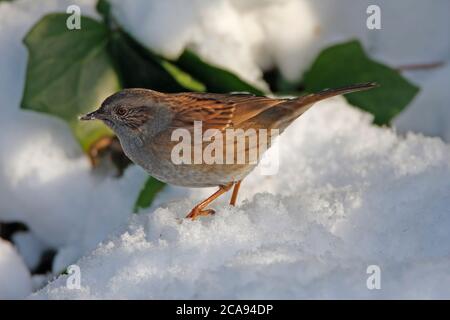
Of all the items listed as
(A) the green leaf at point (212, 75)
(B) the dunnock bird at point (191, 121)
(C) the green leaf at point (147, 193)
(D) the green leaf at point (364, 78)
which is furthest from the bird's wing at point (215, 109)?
(D) the green leaf at point (364, 78)

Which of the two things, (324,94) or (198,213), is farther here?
(324,94)

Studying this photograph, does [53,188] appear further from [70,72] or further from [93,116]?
[93,116]

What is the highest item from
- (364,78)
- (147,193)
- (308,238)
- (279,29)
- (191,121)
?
(279,29)

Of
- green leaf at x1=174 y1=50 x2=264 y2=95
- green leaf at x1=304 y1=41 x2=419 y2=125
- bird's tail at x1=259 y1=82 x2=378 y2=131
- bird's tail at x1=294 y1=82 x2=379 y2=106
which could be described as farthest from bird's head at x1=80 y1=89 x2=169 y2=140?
green leaf at x1=304 y1=41 x2=419 y2=125

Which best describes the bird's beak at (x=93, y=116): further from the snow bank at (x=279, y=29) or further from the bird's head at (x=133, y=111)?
the snow bank at (x=279, y=29)

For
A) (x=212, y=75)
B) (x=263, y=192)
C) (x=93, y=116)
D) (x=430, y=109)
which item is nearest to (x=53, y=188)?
(x=93, y=116)
